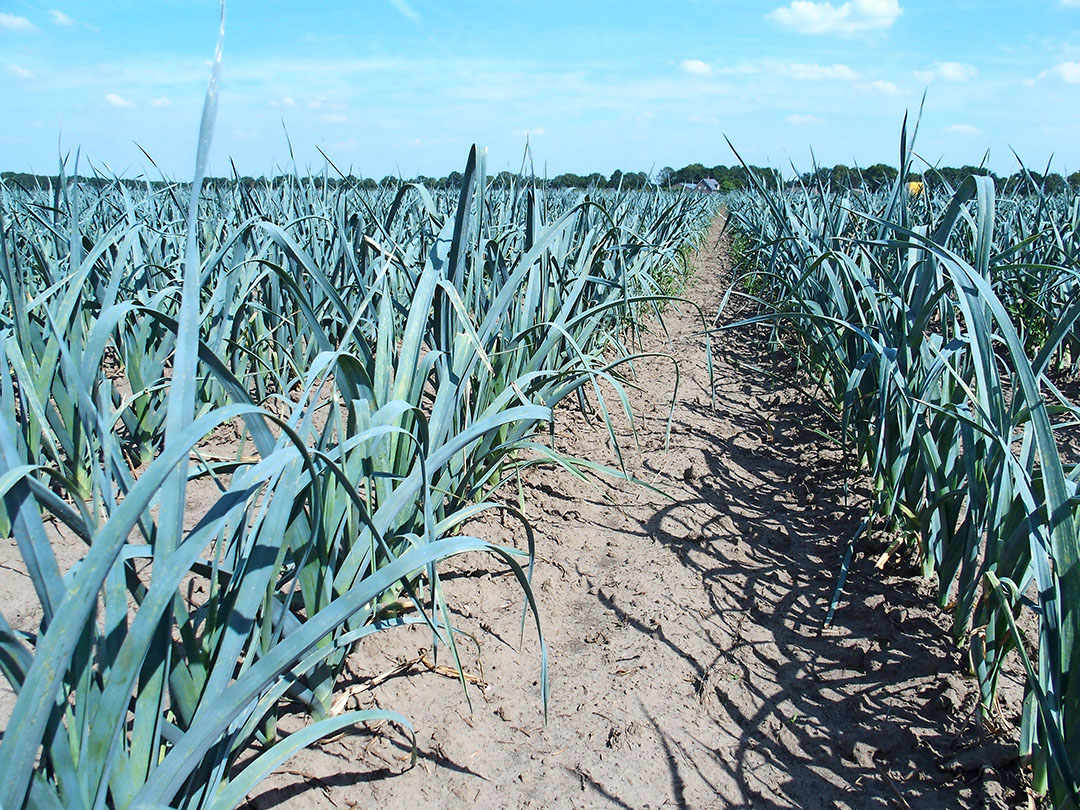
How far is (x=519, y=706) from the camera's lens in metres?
1.35

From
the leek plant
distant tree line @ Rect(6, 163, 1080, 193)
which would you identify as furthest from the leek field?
distant tree line @ Rect(6, 163, 1080, 193)

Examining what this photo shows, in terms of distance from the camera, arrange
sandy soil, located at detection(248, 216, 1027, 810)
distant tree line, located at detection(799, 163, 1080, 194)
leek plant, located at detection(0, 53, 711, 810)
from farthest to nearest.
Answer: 1. distant tree line, located at detection(799, 163, 1080, 194)
2. sandy soil, located at detection(248, 216, 1027, 810)
3. leek plant, located at detection(0, 53, 711, 810)

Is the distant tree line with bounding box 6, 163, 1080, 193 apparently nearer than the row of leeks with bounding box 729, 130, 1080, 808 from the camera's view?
No

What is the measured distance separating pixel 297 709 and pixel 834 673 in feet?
3.43

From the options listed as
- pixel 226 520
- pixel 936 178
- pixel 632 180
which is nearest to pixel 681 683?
pixel 226 520

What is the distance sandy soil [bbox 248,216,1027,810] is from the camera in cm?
117

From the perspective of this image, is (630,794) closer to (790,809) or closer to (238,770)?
(790,809)

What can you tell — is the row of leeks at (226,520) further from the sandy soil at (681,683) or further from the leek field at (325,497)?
the sandy soil at (681,683)

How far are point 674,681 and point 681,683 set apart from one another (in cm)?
1

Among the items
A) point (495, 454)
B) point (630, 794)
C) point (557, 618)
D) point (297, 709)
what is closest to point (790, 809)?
point (630, 794)

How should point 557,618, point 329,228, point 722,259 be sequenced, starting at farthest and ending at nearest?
point 722,259, point 329,228, point 557,618

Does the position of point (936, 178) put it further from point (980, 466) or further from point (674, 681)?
point (674, 681)

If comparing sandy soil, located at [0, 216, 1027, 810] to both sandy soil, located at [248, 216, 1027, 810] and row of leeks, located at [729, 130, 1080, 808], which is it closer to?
sandy soil, located at [248, 216, 1027, 810]

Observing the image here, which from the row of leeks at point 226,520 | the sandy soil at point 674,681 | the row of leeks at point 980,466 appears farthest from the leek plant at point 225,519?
the row of leeks at point 980,466
